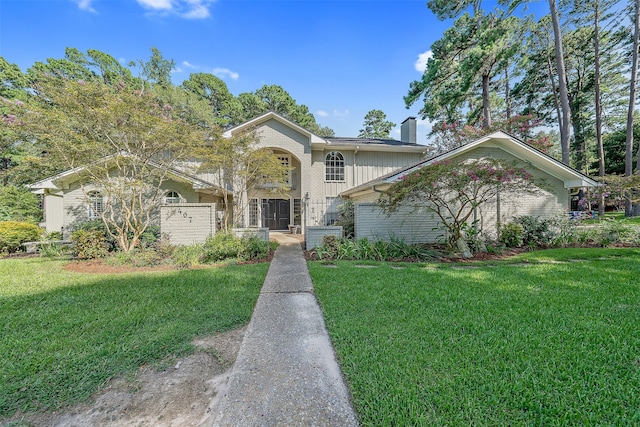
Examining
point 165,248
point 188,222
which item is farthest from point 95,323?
point 188,222

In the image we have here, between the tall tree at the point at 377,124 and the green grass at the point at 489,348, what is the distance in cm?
3782

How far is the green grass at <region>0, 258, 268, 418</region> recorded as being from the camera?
97.3 inches

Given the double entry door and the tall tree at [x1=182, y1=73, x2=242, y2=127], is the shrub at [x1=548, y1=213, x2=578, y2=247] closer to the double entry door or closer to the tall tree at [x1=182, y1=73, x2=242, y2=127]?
the double entry door

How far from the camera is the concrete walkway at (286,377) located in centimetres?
194

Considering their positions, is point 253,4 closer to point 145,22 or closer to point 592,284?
point 145,22

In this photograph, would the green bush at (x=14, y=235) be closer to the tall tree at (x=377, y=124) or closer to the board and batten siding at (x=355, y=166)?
the board and batten siding at (x=355, y=166)

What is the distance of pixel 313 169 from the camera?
631 inches

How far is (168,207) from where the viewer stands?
961 centimetres

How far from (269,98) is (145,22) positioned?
20.5 m

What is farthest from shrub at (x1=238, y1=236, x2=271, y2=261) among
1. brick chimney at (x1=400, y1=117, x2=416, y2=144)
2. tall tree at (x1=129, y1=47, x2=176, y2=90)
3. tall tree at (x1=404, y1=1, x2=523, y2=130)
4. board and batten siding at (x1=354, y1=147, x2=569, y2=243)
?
tall tree at (x1=129, y1=47, x2=176, y2=90)

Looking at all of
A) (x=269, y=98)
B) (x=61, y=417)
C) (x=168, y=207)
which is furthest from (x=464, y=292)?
(x=269, y=98)

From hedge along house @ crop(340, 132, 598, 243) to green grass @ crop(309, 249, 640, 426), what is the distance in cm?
442

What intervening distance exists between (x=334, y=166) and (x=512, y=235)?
33.0 ft

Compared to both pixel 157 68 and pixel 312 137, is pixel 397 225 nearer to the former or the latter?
pixel 312 137
